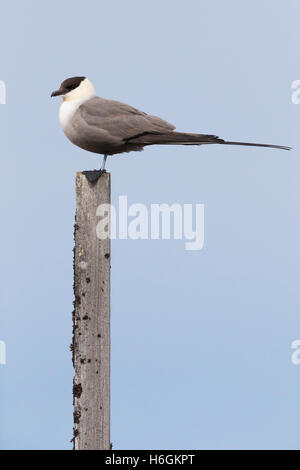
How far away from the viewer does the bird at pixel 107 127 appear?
587 centimetres

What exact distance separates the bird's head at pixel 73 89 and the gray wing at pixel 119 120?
12cm

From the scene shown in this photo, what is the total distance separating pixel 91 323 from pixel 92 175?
1.40 metres

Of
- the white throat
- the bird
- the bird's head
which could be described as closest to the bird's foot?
the bird

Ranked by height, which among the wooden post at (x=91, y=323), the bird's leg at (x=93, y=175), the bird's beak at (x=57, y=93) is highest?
the bird's beak at (x=57, y=93)

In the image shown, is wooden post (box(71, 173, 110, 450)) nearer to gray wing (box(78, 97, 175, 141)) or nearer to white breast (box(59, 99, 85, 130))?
gray wing (box(78, 97, 175, 141))

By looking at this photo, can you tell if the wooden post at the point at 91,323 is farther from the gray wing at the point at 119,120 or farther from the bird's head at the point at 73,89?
the bird's head at the point at 73,89

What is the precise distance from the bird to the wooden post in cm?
29

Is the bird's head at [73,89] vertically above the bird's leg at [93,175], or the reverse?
the bird's head at [73,89]

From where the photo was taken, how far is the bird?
587 cm

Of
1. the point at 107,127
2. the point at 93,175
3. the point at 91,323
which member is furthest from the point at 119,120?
the point at 91,323

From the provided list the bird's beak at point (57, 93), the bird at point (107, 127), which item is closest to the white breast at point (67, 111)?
the bird at point (107, 127)
